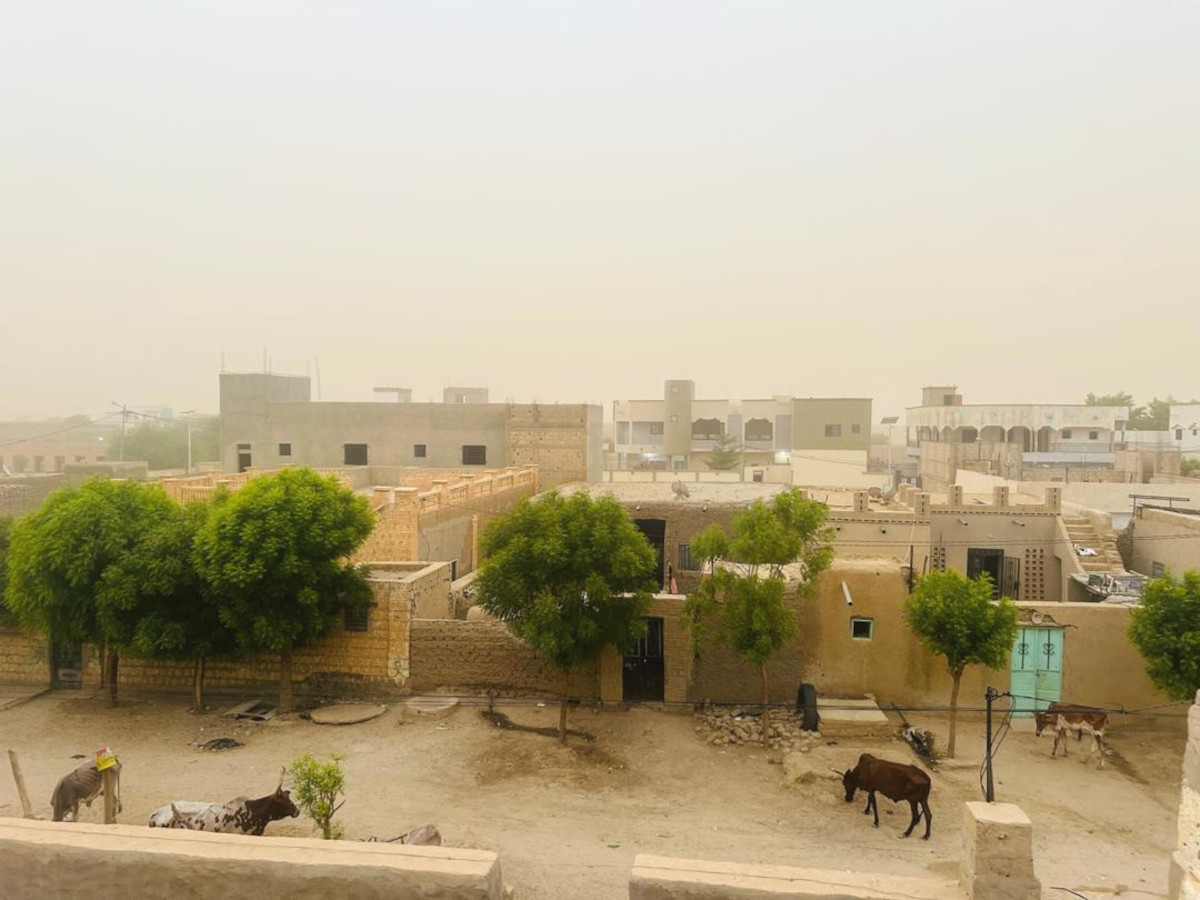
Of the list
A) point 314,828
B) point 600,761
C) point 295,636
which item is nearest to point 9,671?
point 295,636

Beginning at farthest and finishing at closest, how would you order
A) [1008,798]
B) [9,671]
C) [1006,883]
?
[9,671] < [1008,798] < [1006,883]

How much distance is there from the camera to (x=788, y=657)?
49.9ft

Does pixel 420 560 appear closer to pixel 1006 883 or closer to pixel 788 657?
pixel 788 657

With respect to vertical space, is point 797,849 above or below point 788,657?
below

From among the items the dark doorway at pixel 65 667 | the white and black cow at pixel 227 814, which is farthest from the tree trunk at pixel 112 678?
the white and black cow at pixel 227 814

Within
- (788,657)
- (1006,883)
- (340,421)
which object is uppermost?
(340,421)

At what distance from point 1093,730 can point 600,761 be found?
8.55 meters

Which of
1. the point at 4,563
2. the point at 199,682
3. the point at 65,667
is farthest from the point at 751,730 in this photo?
the point at 4,563

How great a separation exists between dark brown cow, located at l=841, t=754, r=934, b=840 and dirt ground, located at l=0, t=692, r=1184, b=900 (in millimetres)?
283

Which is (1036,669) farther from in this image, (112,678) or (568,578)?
(112,678)

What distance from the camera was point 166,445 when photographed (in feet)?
275

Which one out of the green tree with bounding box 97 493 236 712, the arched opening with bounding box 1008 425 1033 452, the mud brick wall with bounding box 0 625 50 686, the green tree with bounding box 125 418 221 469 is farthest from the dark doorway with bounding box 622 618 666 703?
the green tree with bounding box 125 418 221 469

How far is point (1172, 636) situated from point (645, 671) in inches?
358

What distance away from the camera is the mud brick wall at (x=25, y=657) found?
16.6m
